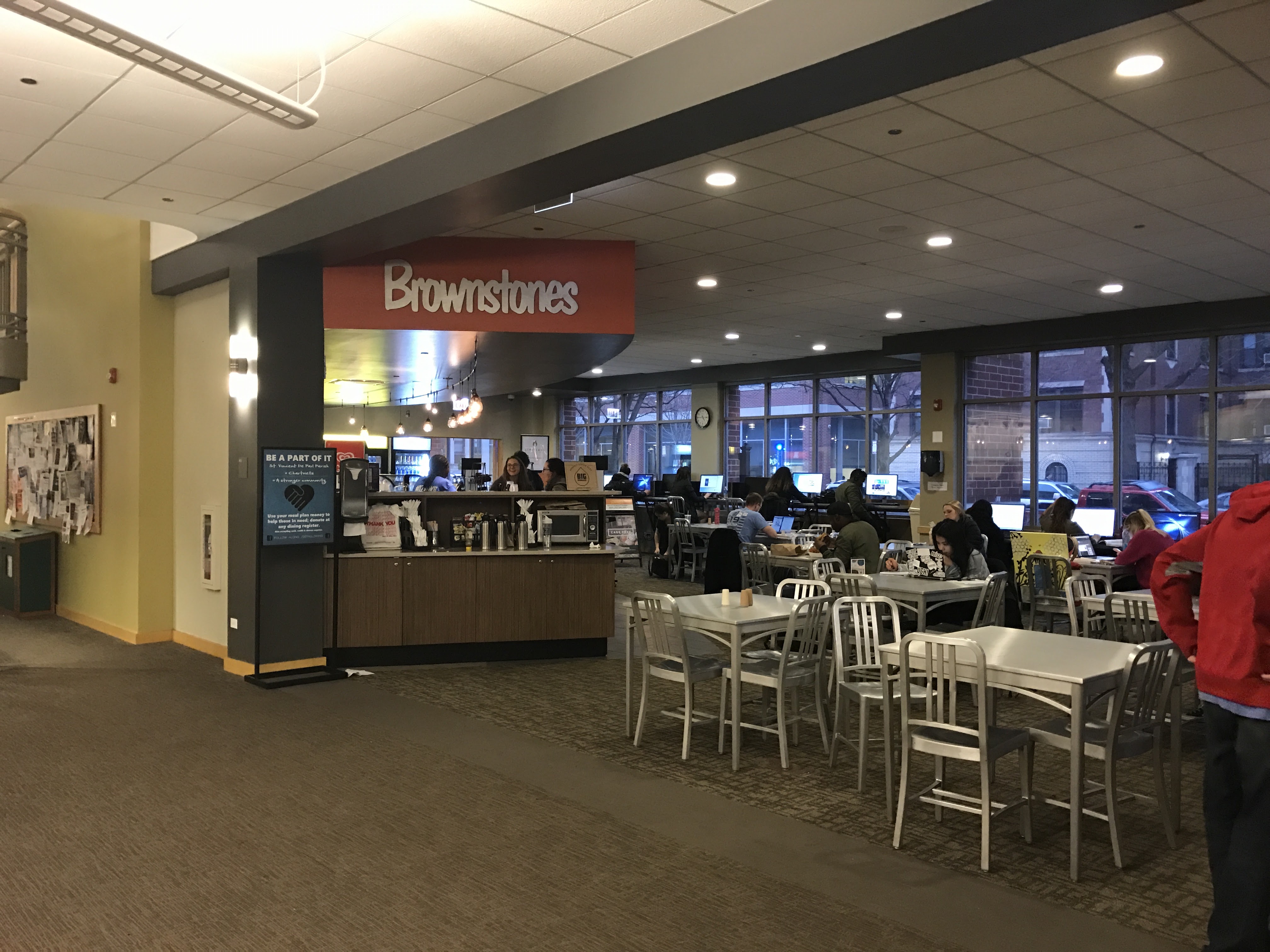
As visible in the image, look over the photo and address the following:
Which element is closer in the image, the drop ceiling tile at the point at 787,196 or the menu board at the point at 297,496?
the drop ceiling tile at the point at 787,196

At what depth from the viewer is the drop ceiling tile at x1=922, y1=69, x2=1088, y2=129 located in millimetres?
4625

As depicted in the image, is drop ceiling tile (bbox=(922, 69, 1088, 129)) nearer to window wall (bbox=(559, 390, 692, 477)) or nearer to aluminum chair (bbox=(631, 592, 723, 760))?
aluminum chair (bbox=(631, 592, 723, 760))

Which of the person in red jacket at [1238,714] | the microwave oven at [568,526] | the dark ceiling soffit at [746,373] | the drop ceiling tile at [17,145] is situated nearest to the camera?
the person in red jacket at [1238,714]

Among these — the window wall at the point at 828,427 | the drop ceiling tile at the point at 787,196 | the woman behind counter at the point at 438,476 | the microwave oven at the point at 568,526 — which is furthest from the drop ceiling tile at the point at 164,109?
the window wall at the point at 828,427

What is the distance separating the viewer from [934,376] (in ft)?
42.6

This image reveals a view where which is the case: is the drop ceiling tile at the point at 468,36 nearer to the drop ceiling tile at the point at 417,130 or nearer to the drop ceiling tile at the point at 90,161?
the drop ceiling tile at the point at 417,130

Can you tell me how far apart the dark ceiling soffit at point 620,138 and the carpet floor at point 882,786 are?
2.93 m

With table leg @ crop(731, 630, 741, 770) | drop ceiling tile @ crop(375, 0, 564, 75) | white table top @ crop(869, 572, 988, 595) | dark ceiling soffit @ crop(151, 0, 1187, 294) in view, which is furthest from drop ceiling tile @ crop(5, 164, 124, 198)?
white table top @ crop(869, 572, 988, 595)

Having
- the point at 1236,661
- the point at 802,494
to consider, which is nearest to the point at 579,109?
the point at 1236,661

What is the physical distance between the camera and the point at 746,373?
55.4 feet

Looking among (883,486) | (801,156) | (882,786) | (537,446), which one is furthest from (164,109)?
(537,446)

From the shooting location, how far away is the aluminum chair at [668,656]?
17.0 feet

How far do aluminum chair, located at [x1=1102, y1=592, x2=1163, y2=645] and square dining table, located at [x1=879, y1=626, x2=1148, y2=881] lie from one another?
4.94ft

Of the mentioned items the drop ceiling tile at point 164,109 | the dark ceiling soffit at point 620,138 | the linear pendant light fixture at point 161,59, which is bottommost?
the linear pendant light fixture at point 161,59
